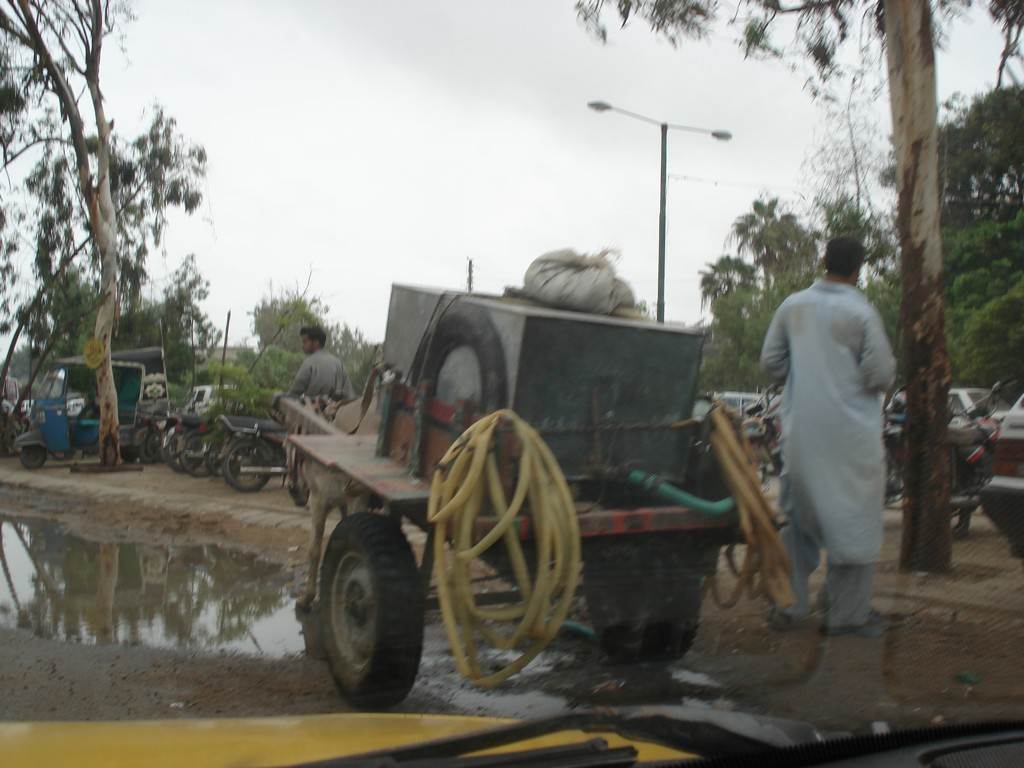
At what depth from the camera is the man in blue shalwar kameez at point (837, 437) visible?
4.67m

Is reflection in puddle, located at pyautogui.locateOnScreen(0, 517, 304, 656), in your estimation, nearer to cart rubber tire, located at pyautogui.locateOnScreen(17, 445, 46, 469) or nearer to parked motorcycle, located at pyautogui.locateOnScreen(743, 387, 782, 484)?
parked motorcycle, located at pyautogui.locateOnScreen(743, 387, 782, 484)

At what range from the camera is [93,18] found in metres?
17.1

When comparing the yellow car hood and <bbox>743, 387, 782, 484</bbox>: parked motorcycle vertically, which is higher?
<bbox>743, 387, 782, 484</bbox>: parked motorcycle

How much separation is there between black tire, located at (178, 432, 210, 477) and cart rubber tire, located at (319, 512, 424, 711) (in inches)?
429

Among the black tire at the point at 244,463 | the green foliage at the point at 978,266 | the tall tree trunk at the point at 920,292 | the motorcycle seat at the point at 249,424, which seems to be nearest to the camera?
the tall tree trunk at the point at 920,292

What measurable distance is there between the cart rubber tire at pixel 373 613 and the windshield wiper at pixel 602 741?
1.45 metres

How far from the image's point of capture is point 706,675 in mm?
4676

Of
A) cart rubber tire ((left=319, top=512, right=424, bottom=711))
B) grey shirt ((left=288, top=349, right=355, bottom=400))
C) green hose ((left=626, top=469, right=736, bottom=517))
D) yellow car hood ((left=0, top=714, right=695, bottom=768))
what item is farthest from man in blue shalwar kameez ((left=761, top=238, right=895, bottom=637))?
grey shirt ((left=288, top=349, right=355, bottom=400))

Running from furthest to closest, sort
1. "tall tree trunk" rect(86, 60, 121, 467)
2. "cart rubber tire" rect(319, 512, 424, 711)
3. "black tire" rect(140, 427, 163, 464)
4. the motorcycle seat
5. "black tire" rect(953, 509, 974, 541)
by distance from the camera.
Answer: "black tire" rect(140, 427, 163, 464)
"tall tree trunk" rect(86, 60, 121, 467)
the motorcycle seat
"black tire" rect(953, 509, 974, 541)
"cart rubber tire" rect(319, 512, 424, 711)

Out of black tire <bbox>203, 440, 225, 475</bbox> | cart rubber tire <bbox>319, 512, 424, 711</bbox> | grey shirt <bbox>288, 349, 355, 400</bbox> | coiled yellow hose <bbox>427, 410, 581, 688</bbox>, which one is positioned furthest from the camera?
black tire <bbox>203, 440, 225, 475</bbox>

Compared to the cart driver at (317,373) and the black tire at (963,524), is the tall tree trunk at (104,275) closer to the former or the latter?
the cart driver at (317,373)

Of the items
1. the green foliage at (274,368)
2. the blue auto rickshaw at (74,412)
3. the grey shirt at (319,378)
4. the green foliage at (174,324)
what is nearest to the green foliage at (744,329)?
the grey shirt at (319,378)

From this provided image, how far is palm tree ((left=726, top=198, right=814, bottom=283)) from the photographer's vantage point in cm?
973

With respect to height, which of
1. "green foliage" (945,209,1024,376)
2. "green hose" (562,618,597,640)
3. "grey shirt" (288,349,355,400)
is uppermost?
"green foliage" (945,209,1024,376)
